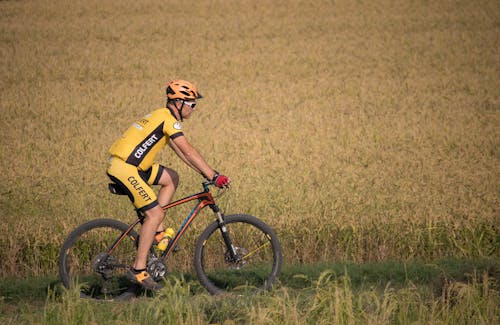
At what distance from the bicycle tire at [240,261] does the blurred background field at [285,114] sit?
422 mm

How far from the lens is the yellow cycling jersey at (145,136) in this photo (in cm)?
659

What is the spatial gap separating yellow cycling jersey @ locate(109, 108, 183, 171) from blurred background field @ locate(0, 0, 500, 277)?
217 cm

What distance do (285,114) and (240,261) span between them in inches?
460

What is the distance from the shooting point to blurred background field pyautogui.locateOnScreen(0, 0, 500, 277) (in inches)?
352

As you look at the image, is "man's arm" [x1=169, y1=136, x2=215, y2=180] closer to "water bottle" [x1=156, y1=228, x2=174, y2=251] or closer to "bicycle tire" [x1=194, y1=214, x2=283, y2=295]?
"bicycle tire" [x1=194, y1=214, x2=283, y2=295]

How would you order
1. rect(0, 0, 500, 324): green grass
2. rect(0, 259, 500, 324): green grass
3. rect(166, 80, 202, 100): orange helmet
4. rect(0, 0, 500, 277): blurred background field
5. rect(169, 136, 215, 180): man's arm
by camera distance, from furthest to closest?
rect(0, 0, 500, 277): blurred background field → rect(0, 0, 500, 324): green grass → rect(166, 80, 202, 100): orange helmet → rect(169, 136, 215, 180): man's arm → rect(0, 259, 500, 324): green grass

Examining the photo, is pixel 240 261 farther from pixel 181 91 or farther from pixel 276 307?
pixel 181 91

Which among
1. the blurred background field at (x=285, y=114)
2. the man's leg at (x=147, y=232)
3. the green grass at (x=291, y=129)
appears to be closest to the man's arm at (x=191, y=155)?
the man's leg at (x=147, y=232)

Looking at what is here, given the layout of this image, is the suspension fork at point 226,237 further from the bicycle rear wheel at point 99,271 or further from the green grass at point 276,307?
the bicycle rear wheel at point 99,271

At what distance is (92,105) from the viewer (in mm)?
18875

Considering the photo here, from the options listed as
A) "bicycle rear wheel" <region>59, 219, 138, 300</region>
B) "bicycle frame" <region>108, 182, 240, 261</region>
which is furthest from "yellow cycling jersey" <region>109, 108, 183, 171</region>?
"bicycle rear wheel" <region>59, 219, 138, 300</region>

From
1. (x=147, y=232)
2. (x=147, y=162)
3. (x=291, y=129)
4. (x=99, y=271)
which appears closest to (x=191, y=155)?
(x=147, y=162)

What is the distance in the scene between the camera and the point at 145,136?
6.61 m

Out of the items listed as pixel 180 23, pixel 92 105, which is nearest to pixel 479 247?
pixel 92 105
